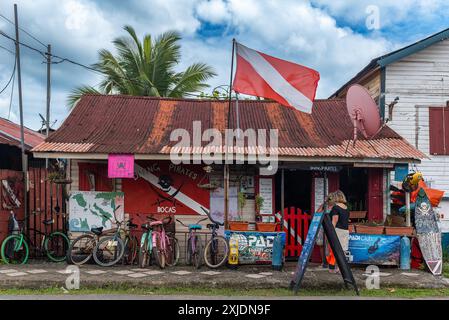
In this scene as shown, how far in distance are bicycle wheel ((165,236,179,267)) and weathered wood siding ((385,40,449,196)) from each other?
6895mm

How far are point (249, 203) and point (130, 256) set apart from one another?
3031 millimetres

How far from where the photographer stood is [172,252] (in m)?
9.13

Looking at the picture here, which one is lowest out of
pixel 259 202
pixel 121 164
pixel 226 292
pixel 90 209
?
pixel 226 292

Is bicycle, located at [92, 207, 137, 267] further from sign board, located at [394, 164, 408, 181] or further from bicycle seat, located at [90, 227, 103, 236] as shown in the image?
sign board, located at [394, 164, 408, 181]

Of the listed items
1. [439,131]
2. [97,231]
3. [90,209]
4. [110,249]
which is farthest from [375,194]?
[90,209]

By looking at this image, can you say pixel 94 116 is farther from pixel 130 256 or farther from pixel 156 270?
pixel 156 270

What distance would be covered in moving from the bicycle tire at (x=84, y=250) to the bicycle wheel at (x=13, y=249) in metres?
1.15

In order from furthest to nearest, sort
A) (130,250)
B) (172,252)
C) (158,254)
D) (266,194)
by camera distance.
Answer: (266,194) → (130,250) → (172,252) → (158,254)

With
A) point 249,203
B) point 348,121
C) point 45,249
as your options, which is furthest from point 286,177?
point 45,249

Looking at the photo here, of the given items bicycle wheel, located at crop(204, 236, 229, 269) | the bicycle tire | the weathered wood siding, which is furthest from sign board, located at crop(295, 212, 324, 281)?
the weathered wood siding

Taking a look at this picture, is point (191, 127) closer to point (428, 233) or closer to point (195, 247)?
point (195, 247)

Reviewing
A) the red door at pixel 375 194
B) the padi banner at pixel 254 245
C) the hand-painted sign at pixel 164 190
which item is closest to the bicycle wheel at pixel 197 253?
the padi banner at pixel 254 245

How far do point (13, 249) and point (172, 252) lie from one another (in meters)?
3.55

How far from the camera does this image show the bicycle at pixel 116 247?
8.87 metres
